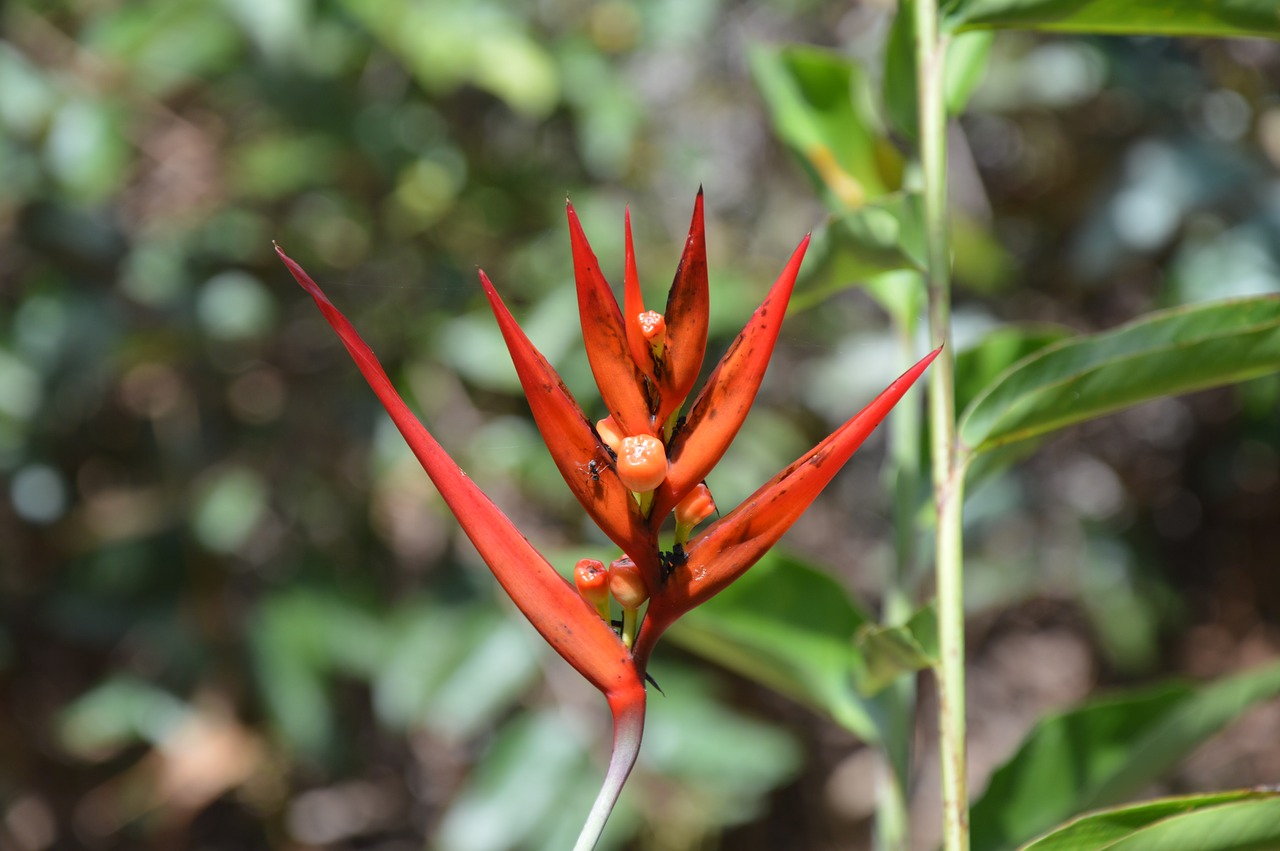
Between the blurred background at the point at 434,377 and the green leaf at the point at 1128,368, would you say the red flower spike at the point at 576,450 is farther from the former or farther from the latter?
the blurred background at the point at 434,377

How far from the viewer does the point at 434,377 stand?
112cm

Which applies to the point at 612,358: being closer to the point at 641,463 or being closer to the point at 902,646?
the point at 641,463

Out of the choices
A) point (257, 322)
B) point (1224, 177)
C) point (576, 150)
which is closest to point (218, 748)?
point (257, 322)

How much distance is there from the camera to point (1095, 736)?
46 cm

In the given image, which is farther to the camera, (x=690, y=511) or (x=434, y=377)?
(x=434, y=377)

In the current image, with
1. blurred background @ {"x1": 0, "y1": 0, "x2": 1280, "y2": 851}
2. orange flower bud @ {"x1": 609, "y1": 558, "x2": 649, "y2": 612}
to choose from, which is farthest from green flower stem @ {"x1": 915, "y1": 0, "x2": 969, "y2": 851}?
blurred background @ {"x1": 0, "y1": 0, "x2": 1280, "y2": 851}

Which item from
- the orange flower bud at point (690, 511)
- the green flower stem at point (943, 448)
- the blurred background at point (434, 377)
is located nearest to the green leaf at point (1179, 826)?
the green flower stem at point (943, 448)

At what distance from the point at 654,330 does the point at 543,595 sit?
0.07 meters

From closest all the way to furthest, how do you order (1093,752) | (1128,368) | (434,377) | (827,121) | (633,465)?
(633,465) → (1128,368) → (1093,752) → (827,121) → (434,377)

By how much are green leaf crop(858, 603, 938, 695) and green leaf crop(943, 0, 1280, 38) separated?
0.20 meters

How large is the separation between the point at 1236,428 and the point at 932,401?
136 centimetres

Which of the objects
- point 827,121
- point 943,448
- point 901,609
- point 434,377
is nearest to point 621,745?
point 943,448

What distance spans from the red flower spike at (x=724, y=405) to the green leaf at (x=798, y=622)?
0.21m

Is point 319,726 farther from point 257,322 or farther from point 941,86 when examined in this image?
point 941,86
